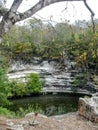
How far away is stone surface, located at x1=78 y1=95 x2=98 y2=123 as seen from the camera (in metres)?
8.68

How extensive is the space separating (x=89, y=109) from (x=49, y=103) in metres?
12.2

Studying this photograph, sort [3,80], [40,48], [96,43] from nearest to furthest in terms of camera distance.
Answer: [3,80], [96,43], [40,48]

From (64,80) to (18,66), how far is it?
3.51 m

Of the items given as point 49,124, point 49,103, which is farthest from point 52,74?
point 49,124

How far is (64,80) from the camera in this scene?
24812 millimetres

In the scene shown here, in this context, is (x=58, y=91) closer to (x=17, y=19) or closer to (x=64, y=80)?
(x=64, y=80)

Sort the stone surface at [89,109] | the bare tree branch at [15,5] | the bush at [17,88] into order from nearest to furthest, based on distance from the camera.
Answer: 1. the bare tree branch at [15,5]
2. the stone surface at [89,109]
3. the bush at [17,88]

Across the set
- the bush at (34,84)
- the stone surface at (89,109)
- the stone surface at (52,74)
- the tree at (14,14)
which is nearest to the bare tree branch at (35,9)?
the tree at (14,14)

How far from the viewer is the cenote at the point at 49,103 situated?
1899 cm

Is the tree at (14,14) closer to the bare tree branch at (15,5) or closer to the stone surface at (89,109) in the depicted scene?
the bare tree branch at (15,5)

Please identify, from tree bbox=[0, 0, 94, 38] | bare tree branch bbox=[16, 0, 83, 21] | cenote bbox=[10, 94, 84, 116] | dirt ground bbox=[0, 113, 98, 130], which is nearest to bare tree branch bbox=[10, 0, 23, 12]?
tree bbox=[0, 0, 94, 38]

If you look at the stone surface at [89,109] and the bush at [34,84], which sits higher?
the stone surface at [89,109]

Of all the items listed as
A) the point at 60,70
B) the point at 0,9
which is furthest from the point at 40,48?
the point at 0,9

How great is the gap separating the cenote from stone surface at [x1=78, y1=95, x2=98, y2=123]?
8.49m
